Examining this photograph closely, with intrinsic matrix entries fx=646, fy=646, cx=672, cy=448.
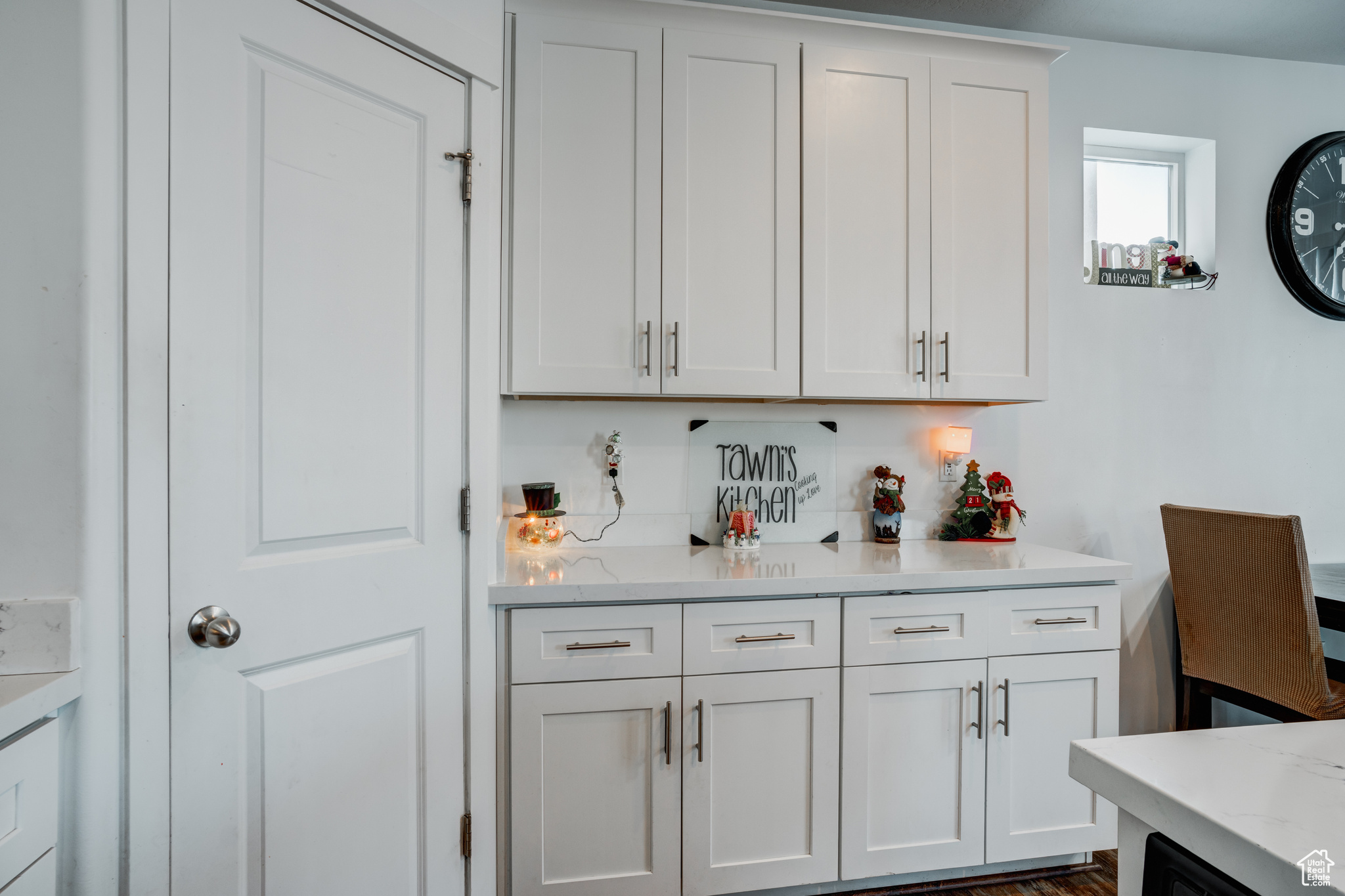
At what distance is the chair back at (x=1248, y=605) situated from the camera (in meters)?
1.71

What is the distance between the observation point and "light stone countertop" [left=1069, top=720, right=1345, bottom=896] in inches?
18.8

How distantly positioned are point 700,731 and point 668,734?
81 mm

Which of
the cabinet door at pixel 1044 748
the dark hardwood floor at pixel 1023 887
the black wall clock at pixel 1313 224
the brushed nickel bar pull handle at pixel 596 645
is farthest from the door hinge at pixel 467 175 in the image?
the black wall clock at pixel 1313 224

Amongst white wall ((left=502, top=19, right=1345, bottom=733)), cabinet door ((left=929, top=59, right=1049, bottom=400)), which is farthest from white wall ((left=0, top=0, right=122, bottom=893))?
cabinet door ((left=929, top=59, right=1049, bottom=400))

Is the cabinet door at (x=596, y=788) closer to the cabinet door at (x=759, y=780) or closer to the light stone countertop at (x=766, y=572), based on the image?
the cabinet door at (x=759, y=780)

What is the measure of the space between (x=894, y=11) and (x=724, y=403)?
1493mm

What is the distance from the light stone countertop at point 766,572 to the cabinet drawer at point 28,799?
750 millimetres

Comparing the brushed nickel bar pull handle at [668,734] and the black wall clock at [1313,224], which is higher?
the black wall clock at [1313,224]

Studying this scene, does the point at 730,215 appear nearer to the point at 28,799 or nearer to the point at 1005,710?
the point at 1005,710

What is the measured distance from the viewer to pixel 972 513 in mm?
2264

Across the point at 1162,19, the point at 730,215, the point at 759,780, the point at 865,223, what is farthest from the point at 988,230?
the point at 759,780

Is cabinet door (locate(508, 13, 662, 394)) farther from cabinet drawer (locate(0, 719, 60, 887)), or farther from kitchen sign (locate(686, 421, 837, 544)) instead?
cabinet drawer (locate(0, 719, 60, 887))

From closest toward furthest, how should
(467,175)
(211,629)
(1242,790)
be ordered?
(1242,790), (211,629), (467,175)

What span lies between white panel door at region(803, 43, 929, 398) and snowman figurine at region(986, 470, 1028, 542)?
0.56 meters
